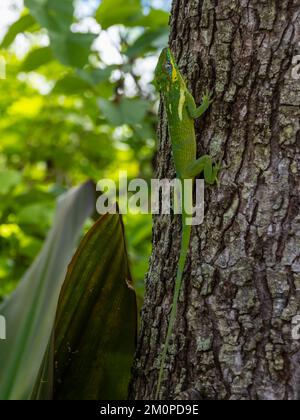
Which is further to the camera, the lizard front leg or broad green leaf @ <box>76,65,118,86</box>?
broad green leaf @ <box>76,65,118,86</box>

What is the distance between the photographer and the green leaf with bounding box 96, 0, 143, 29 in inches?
97.0

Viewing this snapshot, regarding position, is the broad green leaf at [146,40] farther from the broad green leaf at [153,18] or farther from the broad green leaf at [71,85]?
the broad green leaf at [71,85]

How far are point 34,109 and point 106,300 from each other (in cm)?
266

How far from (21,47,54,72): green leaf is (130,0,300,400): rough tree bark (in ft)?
3.92

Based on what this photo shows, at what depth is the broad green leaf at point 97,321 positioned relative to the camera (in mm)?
1752

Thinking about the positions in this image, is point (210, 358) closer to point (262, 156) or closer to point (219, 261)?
point (219, 261)

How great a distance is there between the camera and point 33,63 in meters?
2.65

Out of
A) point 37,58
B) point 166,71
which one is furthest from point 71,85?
point 166,71

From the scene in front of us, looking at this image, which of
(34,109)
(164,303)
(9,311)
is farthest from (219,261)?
(34,109)

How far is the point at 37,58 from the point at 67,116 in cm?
187

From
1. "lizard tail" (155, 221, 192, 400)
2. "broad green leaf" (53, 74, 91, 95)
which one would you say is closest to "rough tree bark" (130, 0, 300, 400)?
"lizard tail" (155, 221, 192, 400)

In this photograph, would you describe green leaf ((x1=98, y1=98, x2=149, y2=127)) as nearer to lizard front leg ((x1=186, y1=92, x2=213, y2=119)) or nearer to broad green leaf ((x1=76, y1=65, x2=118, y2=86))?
broad green leaf ((x1=76, y1=65, x2=118, y2=86))

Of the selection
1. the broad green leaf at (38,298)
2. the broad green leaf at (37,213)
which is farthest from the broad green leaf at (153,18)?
the broad green leaf at (37,213)

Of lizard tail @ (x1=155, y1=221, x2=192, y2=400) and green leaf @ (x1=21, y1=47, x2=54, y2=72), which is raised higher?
green leaf @ (x1=21, y1=47, x2=54, y2=72)
